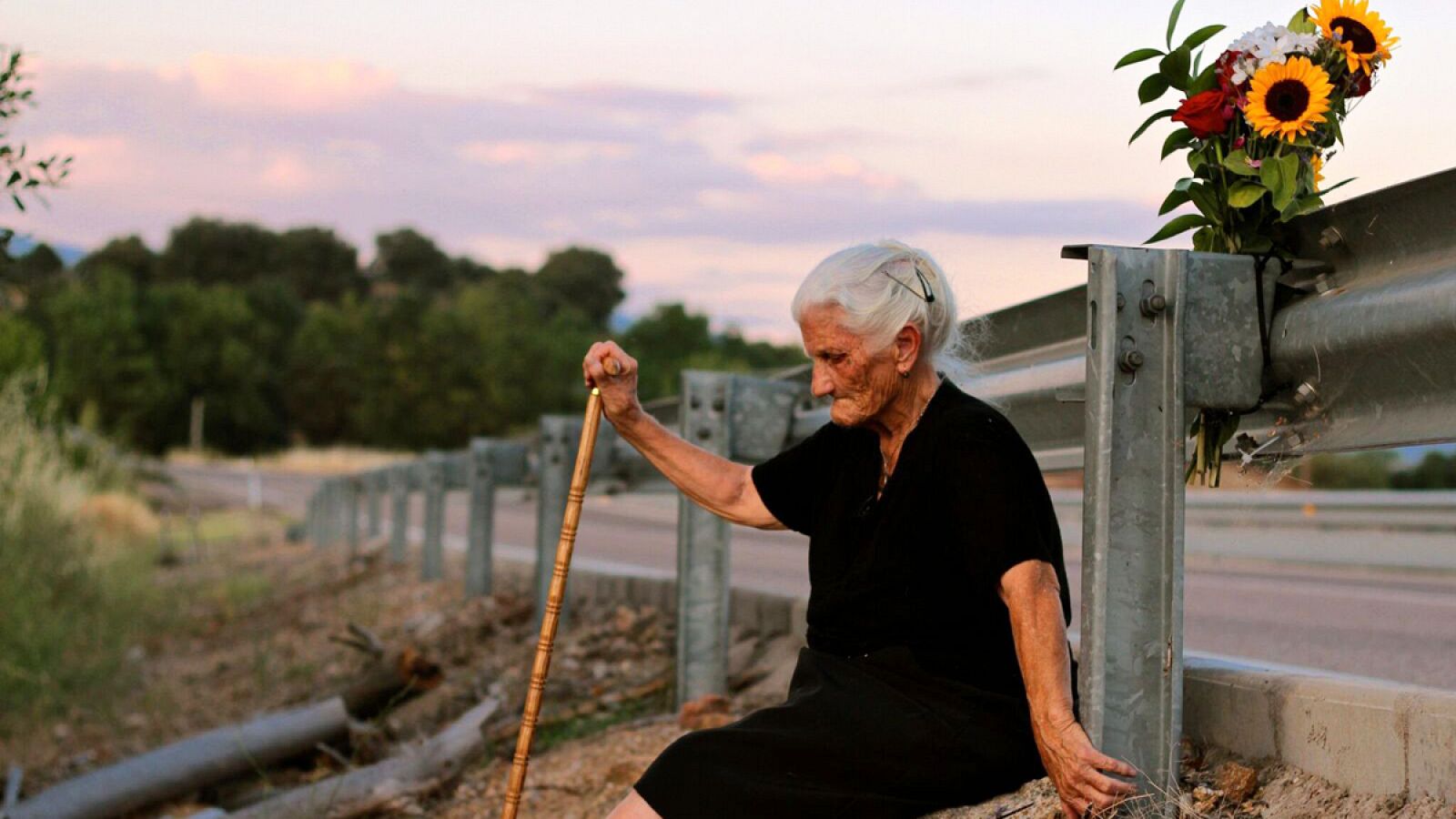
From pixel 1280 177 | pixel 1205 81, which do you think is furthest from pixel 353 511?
pixel 1280 177

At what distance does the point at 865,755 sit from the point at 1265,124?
1.51 meters

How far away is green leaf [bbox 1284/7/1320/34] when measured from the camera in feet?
11.1

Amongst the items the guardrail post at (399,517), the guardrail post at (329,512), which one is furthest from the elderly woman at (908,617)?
the guardrail post at (329,512)

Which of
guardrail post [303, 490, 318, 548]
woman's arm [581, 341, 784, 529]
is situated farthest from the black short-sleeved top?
guardrail post [303, 490, 318, 548]

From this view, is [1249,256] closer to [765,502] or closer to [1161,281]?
[1161,281]

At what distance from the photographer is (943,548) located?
3537 millimetres

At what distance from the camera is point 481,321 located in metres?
93.6

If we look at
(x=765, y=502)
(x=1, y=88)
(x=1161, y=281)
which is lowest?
(x=765, y=502)

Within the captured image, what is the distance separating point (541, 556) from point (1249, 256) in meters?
5.16

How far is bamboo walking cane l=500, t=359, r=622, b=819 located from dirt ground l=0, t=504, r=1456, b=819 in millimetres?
1002

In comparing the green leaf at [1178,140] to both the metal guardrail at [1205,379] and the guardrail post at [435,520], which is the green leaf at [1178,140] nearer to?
the metal guardrail at [1205,379]

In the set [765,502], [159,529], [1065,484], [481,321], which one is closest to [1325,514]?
[1065,484]

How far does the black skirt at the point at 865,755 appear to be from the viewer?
345 centimetres

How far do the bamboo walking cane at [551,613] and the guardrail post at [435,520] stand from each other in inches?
307
